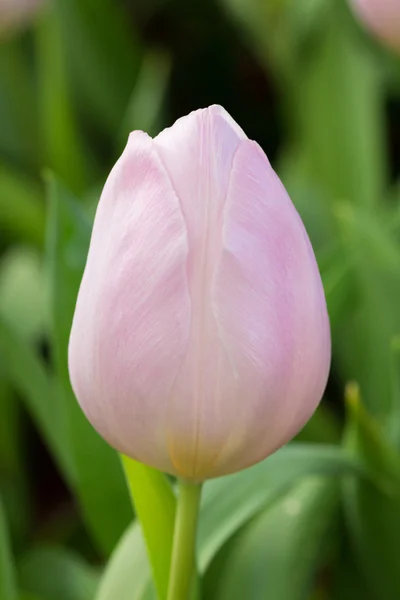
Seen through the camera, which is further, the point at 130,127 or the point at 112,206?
the point at 130,127

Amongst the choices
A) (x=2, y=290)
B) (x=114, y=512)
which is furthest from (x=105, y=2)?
(x=114, y=512)

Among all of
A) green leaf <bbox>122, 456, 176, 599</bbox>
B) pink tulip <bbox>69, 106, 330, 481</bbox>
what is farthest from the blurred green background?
pink tulip <bbox>69, 106, 330, 481</bbox>

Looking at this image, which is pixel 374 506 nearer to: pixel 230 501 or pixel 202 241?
pixel 230 501

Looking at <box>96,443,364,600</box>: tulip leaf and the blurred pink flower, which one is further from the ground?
the blurred pink flower

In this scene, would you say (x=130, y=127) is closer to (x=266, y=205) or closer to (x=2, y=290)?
(x=2, y=290)

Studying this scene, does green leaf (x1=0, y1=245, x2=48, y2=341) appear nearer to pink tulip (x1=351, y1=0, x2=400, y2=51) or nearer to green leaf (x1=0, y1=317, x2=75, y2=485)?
green leaf (x1=0, y1=317, x2=75, y2=485)

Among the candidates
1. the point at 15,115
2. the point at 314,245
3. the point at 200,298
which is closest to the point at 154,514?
the point at 200,298

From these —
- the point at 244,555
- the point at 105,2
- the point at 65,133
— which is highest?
the point at 105,2
